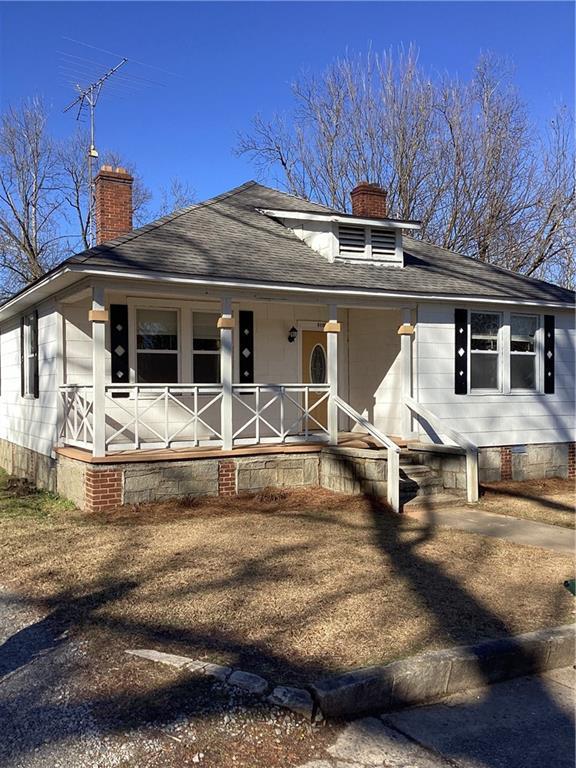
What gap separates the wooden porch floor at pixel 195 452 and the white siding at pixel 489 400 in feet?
4.00

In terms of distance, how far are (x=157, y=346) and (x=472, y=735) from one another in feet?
29.2

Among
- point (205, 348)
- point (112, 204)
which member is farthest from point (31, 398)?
point (112, 204)

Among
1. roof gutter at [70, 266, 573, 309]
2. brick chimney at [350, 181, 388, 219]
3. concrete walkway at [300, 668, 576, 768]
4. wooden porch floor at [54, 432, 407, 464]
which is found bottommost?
concrete walkway at [300, 668, 576, 768]

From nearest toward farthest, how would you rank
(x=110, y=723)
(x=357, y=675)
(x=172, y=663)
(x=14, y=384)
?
1. (x=110, y=723)
2. (x=357, y=675)
3. (x=172, y=663)
4. (x=14, y=384)

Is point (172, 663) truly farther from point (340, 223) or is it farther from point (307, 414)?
point (340, 223)

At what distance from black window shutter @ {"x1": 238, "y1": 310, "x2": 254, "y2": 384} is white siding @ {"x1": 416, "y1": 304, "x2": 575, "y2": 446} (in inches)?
117

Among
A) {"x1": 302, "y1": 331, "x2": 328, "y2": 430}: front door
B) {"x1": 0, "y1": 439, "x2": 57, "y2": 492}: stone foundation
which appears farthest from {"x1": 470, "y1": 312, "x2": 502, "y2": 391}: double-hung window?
{"x1": 0, "y1": 439, "x2": 57, "y2": 492}: stone foundation

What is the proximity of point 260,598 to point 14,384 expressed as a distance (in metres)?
10.8

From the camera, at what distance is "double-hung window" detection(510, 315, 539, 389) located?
12.9 metres

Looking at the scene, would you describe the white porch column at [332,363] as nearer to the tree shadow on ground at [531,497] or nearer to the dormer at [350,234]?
the dormer at [350,234]

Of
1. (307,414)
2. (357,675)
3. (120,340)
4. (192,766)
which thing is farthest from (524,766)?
(120,340)

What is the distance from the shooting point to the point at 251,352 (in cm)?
1227

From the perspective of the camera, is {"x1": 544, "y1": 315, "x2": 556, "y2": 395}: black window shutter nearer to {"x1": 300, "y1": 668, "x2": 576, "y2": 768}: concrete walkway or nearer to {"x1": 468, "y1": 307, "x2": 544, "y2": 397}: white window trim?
{"x1": 468, "y1": 307, "x2": 544, "y2": 397}: white window trim

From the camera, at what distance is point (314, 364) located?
1341cm
